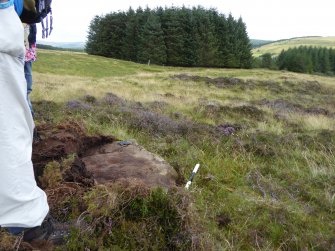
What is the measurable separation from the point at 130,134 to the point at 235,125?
272 centimetres

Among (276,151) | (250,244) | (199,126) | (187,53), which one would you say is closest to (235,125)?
(199,126)

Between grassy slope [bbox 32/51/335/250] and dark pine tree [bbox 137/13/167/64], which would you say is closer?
grassy slope [bbox 32/51/335/250]

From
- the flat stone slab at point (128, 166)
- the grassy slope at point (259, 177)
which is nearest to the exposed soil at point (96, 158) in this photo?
the flat stone slab at point (128, 166)

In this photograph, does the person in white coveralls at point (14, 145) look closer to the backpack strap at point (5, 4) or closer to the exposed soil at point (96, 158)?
the backpack strap at point (5, 4)

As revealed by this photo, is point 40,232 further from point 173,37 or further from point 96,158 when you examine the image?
point 173,37

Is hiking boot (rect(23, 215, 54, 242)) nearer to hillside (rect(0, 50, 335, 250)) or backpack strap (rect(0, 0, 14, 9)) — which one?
hillside (rect(0, 50, 335, 250))

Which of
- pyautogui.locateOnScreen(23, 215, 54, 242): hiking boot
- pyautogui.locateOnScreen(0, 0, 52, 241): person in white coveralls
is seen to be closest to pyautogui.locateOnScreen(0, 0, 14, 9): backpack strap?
pyautogui.locateOnScreen(0, 0, 52, 241): person in white coveralls

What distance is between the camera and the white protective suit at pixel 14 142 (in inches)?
82.5

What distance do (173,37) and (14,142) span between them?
54.2 m

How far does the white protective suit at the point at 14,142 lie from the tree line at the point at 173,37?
52.6 m

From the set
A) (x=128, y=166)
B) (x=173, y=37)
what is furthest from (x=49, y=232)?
(x=173, y=37)

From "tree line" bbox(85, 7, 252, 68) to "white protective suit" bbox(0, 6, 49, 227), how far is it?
2071 inches

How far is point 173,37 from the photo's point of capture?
54.4m

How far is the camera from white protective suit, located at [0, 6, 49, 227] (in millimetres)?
2096
